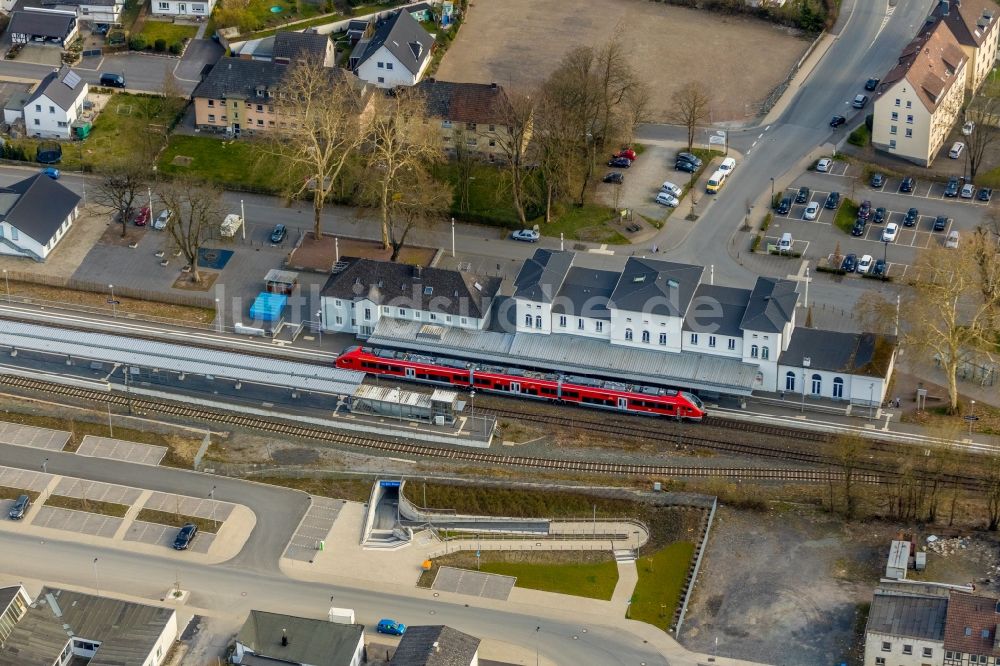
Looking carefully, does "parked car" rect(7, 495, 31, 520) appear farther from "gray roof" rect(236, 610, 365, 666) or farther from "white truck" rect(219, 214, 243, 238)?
"white truck" rect(219, 214, 243, 238)

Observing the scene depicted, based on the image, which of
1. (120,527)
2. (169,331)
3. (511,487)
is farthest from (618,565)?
(169,331)

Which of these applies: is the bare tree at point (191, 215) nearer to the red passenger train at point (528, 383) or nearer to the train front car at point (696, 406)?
the red passenger train at point (528, 383)

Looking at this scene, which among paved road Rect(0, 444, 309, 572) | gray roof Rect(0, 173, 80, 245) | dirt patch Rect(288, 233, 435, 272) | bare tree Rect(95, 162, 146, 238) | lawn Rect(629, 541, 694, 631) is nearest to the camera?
lawn Rect(629, 541, 694, 631)

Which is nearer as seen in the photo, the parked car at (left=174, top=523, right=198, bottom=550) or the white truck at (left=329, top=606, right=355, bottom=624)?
the white truck at (left=329, top=606, right=355, bottom=624)

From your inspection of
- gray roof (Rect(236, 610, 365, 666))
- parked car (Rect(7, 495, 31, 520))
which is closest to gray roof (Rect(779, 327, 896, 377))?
gray roof (Rect(236, 610, 365, 666))

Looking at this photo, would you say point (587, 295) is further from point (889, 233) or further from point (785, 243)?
point (889, 233)

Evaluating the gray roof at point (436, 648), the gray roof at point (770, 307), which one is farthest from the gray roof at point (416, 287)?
the gray roof at point (436, 648)

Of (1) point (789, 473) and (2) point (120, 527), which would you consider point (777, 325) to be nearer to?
(1) point (789, 473)
